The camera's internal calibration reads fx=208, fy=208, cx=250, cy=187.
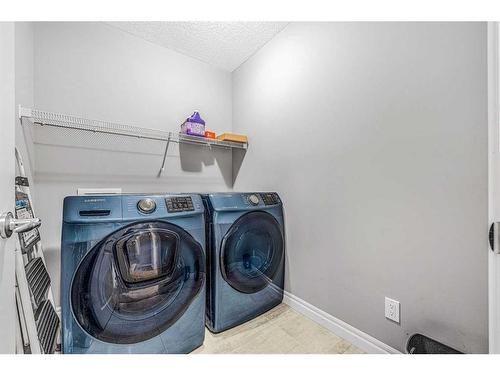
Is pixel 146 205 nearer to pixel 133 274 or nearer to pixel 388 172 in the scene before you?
pixel 133 274

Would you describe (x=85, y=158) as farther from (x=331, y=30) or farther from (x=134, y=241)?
(x=331, y=30)

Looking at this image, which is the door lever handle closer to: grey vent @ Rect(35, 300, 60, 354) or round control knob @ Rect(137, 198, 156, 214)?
round control knob @ Rect(137, 198, 156, 214)

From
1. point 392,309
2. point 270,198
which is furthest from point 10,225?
point 392,309

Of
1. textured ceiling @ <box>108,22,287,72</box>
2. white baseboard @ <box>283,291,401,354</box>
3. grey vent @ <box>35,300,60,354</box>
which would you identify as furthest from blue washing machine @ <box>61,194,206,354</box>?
textured ceiling @ <box>108,22,287,72</box>

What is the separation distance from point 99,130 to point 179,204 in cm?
93

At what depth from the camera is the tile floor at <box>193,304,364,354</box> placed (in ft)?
3.91

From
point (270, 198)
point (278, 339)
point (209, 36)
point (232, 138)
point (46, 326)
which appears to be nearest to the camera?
point (46, 326)

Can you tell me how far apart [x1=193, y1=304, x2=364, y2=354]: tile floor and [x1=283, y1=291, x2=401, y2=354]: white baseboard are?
3 cm

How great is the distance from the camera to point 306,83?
1.51 meters

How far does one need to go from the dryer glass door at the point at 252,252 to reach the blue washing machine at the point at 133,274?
0.20 m

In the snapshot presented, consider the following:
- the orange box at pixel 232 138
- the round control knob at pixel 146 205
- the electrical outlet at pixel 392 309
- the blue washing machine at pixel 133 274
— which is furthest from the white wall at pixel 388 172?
the round control knob at pixel 146 205

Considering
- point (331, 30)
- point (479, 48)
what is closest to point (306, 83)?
point (331, 30)

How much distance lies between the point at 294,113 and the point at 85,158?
1.62 m

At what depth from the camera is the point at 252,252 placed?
4.87 feet
